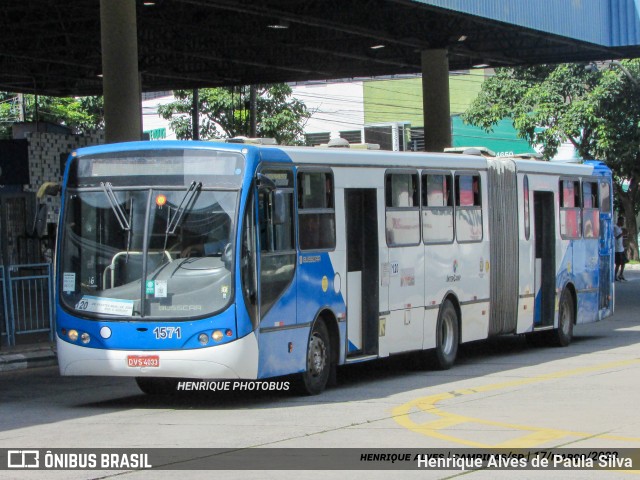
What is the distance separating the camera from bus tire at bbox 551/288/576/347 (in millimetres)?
21281

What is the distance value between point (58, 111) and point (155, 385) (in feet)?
154

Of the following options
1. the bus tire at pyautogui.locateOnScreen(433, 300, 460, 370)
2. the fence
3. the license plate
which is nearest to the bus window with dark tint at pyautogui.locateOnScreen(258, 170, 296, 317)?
the license plate

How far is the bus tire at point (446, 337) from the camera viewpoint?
1759 centimetres

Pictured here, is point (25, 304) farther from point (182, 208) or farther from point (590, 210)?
point (590, 210)

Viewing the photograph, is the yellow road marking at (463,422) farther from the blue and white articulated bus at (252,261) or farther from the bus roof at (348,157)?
the bus roof at (348,157)

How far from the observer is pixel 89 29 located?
3291cm

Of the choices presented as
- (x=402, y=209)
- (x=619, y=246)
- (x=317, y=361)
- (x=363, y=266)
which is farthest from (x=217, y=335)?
(x=619, y=246)

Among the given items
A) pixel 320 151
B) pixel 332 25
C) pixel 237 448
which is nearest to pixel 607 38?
pixel 332 25

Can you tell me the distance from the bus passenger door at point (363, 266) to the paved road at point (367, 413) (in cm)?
66

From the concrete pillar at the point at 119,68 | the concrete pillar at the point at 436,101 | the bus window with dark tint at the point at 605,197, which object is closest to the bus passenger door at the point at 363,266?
the concrete pillar at the point at 119,68

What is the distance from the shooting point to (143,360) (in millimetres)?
13203

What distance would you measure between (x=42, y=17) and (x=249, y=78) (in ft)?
38.4

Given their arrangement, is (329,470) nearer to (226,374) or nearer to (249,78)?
(226,374)

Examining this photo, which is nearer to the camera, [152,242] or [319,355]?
[152,242]
